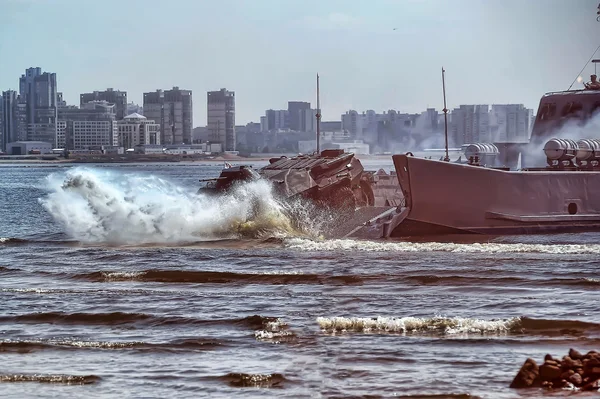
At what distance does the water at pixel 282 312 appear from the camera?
1555 cm

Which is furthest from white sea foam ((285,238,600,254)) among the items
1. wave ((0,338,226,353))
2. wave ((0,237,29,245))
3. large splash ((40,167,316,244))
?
wave ((0,338,226,353))

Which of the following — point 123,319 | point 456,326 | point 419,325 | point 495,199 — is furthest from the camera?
point 495,199

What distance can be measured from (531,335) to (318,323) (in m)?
3.31

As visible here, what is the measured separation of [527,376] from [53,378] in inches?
233

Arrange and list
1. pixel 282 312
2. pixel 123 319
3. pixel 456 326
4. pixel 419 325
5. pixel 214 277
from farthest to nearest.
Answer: pixel 214 277 < pixel 282 312 < pixel 123 319 < pixel 419 325 < pixel 456 326

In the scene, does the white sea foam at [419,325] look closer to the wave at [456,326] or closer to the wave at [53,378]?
the wave at [456,326]

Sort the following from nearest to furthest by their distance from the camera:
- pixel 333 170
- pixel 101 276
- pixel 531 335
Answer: pixel 531 335 → pixel 101 276 → pixel 333 170

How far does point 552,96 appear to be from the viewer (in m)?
36.6

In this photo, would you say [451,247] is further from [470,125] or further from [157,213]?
[470,125]

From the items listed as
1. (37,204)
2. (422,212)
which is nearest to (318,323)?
(422,212)

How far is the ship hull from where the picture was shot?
31.0 m

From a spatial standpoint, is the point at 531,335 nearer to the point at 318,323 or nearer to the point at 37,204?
the point at 318,323

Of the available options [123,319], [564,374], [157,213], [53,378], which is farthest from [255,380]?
[157,213]

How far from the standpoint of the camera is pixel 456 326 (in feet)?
61.9
